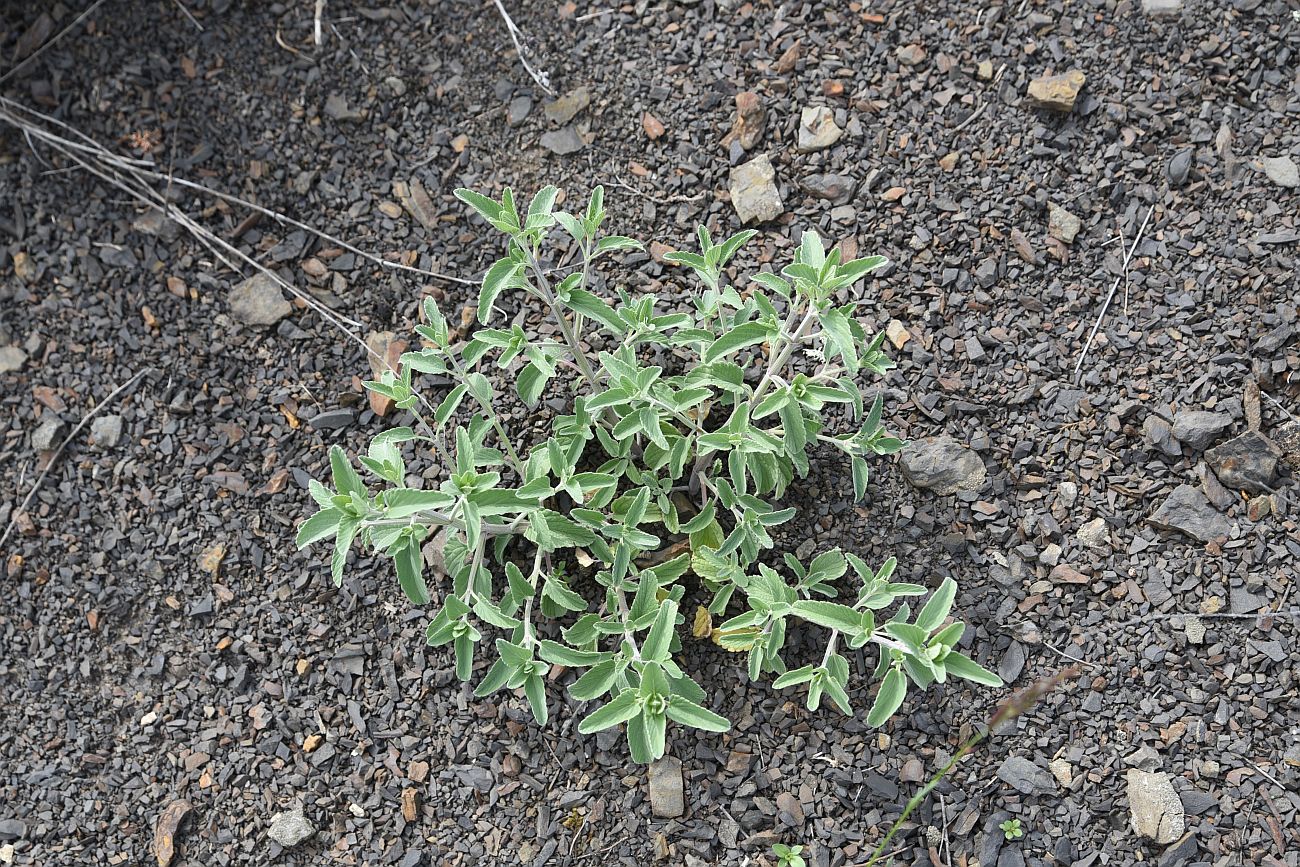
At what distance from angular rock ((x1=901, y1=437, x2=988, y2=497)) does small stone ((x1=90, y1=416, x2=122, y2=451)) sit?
93.3 inches

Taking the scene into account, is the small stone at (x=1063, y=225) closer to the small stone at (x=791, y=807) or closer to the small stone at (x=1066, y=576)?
the small stone at (x=1066, y=576)

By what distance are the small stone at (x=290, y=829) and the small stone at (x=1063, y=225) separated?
268cm

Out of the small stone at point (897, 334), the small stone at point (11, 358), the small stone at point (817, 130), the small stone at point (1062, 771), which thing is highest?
the small stone at point (817, 130)

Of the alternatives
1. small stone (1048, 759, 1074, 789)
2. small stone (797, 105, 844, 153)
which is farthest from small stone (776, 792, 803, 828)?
small stone (797, 105, 844, 153)

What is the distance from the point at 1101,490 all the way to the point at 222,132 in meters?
2.95

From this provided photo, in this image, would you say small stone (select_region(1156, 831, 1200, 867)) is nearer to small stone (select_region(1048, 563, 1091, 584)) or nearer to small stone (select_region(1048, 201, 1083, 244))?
small stone (select_region(1048, 563, 1091, 584))

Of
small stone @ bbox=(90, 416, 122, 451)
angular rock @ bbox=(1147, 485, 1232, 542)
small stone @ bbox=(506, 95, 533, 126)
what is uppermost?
small stone @ bbox=(506, 95, 533, 126)

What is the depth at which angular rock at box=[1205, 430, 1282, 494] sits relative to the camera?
2.92 metres

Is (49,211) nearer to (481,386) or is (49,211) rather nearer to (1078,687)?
(481,386)

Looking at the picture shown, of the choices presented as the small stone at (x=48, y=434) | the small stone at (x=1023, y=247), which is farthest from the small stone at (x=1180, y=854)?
the small stone at (x=48, y=434)

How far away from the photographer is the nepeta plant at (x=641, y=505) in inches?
94.7

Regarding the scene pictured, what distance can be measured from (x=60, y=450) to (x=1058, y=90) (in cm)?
323

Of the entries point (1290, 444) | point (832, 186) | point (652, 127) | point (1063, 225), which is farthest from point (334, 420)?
point (1290, 444)

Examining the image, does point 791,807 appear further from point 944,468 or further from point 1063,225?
point 1063,225
